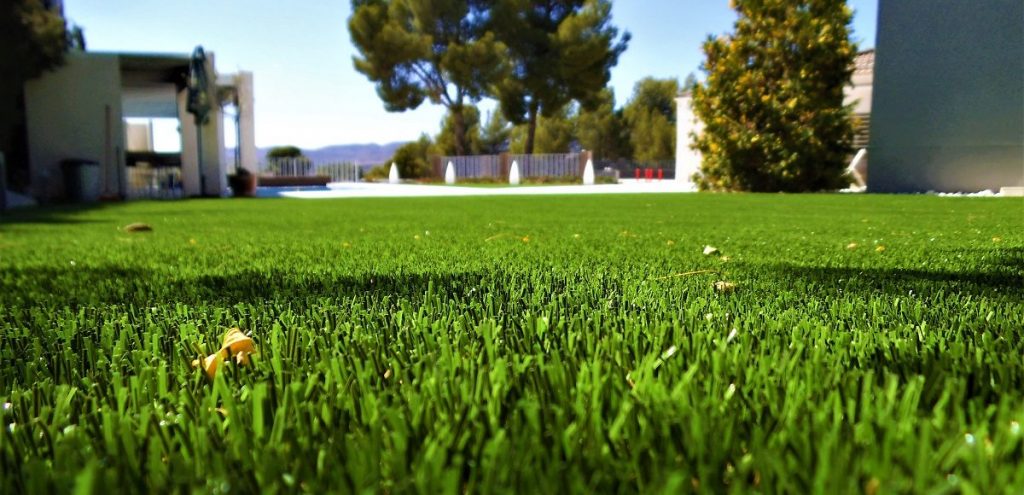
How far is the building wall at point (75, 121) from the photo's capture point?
48.7 feet

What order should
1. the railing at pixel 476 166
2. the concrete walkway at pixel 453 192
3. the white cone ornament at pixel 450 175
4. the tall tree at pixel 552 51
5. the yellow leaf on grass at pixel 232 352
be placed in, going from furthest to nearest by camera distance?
Result: the railing at pixel 476 166 < the tall tree at pixel 552 51 < the white cone ornament at pixel 450 175 < the concrete walkway at pixel 453 192 < the yellow leaf on grass at pixel 232 352

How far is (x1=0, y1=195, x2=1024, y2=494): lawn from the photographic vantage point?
74cm

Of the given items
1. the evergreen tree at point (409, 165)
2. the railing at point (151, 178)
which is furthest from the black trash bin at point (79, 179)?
the evergreen tree at point (409, 165)

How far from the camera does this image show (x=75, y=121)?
15.2 meters

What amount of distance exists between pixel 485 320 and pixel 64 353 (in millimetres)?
908

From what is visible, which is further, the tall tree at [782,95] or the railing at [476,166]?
the railing at [476,166]

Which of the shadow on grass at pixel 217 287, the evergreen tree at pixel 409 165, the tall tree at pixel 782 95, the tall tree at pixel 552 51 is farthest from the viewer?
the evergreen tree at pixel 409 165

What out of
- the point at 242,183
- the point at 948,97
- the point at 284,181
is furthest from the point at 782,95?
the point at 284,181

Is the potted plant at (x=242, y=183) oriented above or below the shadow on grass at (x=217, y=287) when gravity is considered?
above

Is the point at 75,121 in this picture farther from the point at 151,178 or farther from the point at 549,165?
the point at 549,165

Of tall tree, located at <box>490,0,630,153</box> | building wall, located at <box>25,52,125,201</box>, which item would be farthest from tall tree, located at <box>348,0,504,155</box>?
building wall, located at <box>25,52,125,201</box>

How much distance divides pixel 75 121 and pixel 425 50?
72.2ft

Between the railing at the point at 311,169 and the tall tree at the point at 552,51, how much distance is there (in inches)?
369

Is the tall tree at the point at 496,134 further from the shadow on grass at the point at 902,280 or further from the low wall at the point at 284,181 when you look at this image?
the shadow on grass at the point at 902,280
